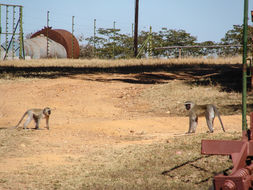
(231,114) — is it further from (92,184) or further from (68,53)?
(68,53)

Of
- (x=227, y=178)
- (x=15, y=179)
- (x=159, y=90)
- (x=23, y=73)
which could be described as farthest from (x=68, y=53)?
(x=227, y=178)

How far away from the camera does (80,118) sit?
45.5 ft

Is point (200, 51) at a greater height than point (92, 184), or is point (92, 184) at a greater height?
point (200, 51)

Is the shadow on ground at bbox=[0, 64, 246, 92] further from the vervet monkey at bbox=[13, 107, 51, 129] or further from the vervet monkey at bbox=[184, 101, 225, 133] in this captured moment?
the vervet monkey at bbox=[13, 107, 51, 129]

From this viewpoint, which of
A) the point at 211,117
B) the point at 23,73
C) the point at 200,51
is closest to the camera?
the point at 211,117

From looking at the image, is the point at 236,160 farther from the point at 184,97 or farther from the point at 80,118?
the point at 184,97

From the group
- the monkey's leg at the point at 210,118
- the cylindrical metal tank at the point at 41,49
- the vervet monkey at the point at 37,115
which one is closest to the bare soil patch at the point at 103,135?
the monkey's leg at the point at 210,118

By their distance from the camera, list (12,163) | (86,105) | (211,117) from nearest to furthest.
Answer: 1. (12,163)
2. (211,117)
3. (86,105)

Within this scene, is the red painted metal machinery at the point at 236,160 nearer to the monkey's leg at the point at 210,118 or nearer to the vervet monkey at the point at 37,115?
the monkey's leg at the point at 210,118

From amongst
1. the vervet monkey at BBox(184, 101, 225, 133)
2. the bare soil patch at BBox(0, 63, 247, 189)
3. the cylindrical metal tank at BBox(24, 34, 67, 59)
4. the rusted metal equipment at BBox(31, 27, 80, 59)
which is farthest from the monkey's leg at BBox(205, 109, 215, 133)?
the rusted metal equipment at BBox(31, 27, 80, 59)

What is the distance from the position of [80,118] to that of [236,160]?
992cm

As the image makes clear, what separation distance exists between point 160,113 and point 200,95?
6.71ft

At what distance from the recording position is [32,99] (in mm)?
16000

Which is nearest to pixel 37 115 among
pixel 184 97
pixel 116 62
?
pixel 184 97
